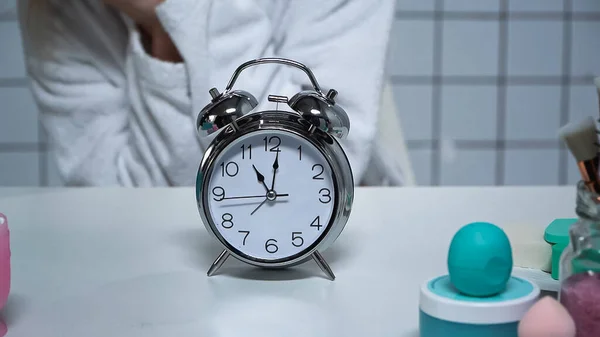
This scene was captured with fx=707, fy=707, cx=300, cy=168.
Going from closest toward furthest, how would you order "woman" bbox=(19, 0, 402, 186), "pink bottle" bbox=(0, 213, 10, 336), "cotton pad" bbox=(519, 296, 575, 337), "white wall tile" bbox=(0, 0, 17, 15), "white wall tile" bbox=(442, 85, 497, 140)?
"cotton pad" bbox=(519, 296, 575, 337) → "pink bottle" bbox=(0, 213, 10, 336) → "woman" bbox=(19, 0, 402, 186) → "white wall tile" bbox=(0, 0, 17, 15) → "white wall tile" bbox=(442, 85, 497, 140)

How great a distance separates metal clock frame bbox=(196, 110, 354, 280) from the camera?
59 centimetres

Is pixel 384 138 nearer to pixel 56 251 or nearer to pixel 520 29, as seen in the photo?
pixel 56 251

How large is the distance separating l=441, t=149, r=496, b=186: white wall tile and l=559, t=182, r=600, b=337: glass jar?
1.43 metres

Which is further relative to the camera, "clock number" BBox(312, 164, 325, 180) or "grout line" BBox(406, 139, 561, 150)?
"grout line" BBox(406, 139, 561, 150)

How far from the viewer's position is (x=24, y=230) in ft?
2.45

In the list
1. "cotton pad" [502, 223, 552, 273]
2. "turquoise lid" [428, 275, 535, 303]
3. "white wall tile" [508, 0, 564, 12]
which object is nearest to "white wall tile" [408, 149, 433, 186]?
"white wall tile" [508, 0, 564, 12]

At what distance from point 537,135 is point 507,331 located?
1529 mm

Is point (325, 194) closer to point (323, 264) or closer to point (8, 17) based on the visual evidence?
point (323, 264)

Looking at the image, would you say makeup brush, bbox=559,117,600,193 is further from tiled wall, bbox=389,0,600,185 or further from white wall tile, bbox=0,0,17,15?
white wall tile, bbox=0,0,17,15

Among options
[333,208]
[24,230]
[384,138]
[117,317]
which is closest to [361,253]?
[333,208]

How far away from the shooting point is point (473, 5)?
70.4 inches

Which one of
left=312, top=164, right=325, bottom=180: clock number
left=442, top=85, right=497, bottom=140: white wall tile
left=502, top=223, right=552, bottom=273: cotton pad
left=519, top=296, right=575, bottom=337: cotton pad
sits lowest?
left=442, top=85, right=497, bottom=140: white wall tile

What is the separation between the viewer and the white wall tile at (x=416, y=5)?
1782mm

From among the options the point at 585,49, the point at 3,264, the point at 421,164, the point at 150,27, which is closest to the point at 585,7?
the point at 585,49
